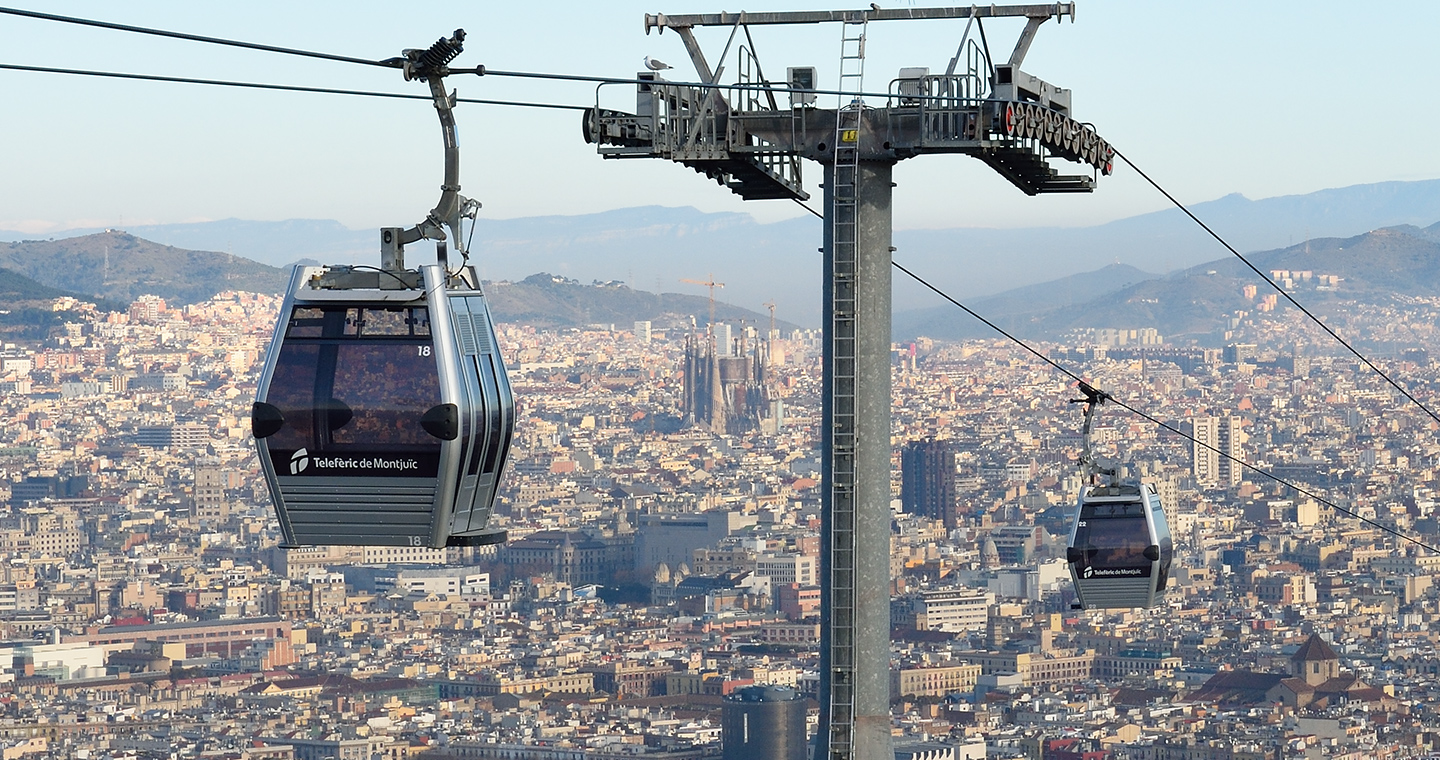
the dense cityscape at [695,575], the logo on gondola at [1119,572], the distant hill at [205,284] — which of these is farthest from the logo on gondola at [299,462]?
the distant hill at [205,284]

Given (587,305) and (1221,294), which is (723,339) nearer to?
(587,305)

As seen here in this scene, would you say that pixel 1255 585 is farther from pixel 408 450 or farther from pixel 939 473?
pixel 408 450

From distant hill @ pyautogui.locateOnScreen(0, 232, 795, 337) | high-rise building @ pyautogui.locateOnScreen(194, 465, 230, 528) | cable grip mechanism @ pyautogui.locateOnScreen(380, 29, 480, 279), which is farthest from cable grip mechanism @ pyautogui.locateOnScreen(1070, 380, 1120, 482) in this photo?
distant hill @ pyautogui.locateOnScreen(0, 232, 795, 337)

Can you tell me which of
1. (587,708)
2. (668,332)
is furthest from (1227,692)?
(668,332)

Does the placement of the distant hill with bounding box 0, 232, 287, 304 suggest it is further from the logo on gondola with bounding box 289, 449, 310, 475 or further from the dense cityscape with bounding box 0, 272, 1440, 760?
the logo on gondola with bounding box 289, 449, 310, 475

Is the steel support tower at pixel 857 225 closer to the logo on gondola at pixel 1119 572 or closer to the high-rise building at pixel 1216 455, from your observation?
the logo on gondola at pixel 1119 572

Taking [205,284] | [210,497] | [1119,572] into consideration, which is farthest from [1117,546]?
[205,284]
